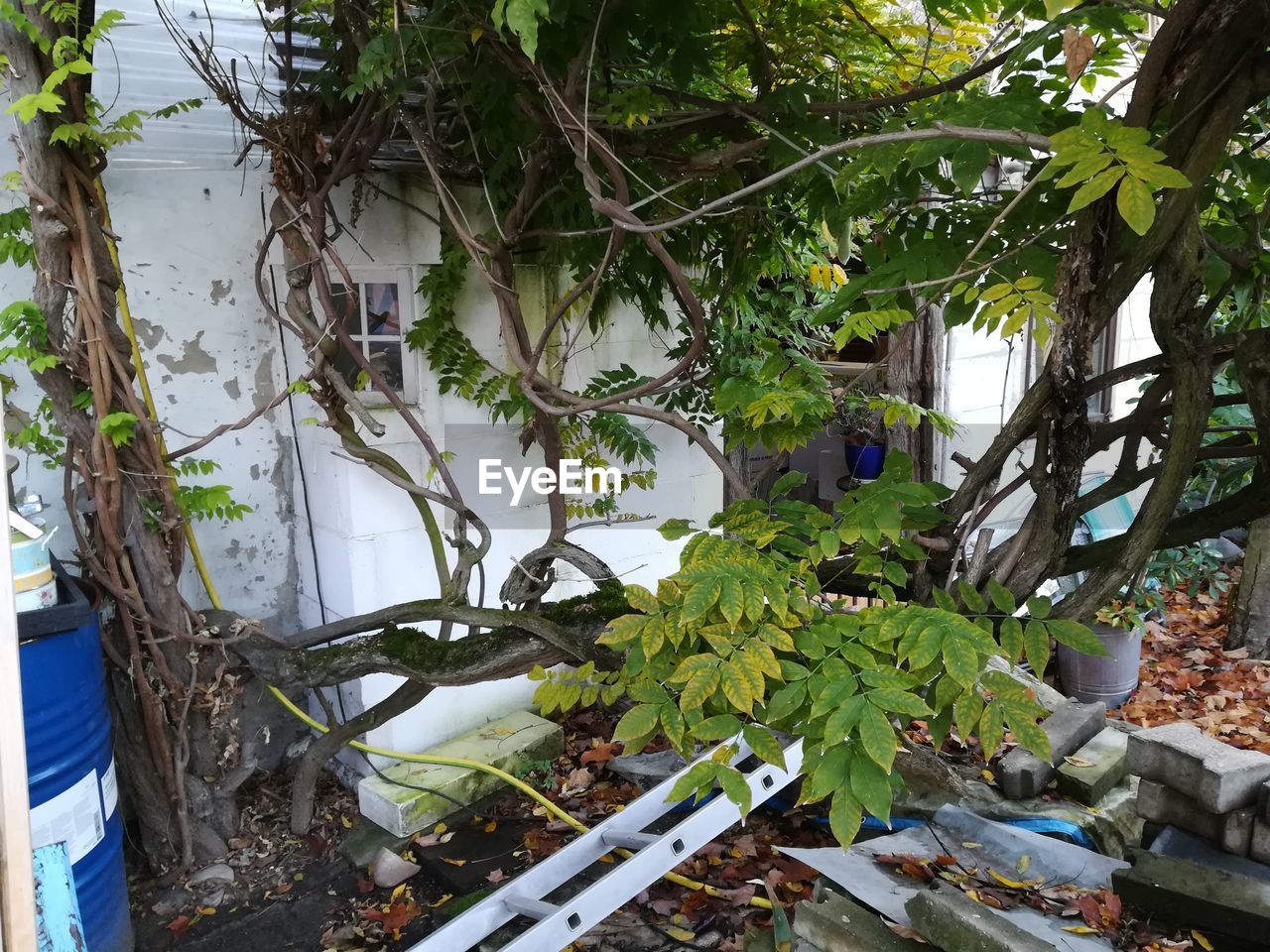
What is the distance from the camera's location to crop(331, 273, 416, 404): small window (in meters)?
3.93

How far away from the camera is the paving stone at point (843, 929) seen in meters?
2.42

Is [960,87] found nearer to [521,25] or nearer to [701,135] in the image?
[701,135]

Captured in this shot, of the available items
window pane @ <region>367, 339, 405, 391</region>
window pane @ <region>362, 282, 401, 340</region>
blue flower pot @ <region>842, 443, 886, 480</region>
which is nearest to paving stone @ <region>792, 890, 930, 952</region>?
window pane @ <region>367, 339, 405, 391</region>

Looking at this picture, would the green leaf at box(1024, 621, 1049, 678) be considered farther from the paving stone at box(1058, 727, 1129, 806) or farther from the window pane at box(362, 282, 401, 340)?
the window pane at box(362, 282, 401, 340)

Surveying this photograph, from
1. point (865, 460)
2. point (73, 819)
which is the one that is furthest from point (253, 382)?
point (865, 460)

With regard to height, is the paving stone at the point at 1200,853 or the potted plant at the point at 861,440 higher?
the potted plant at the point at 861,440

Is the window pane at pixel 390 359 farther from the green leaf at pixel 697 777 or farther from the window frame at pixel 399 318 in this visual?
the green leaf at pixel 697 777

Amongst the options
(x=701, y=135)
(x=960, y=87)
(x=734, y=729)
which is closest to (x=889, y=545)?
(x=734, y=729)

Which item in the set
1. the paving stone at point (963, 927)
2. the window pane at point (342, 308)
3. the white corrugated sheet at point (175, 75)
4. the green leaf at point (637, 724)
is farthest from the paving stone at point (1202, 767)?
the white corrugated sheet at point (175, 75)

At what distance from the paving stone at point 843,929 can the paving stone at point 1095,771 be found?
156 centimetres

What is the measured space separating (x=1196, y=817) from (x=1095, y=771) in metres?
0.62

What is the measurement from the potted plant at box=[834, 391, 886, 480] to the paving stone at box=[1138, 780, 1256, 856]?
3630 mm

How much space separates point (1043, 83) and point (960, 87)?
1.67 ft

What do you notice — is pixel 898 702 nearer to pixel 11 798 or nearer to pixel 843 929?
pixel 843 929
